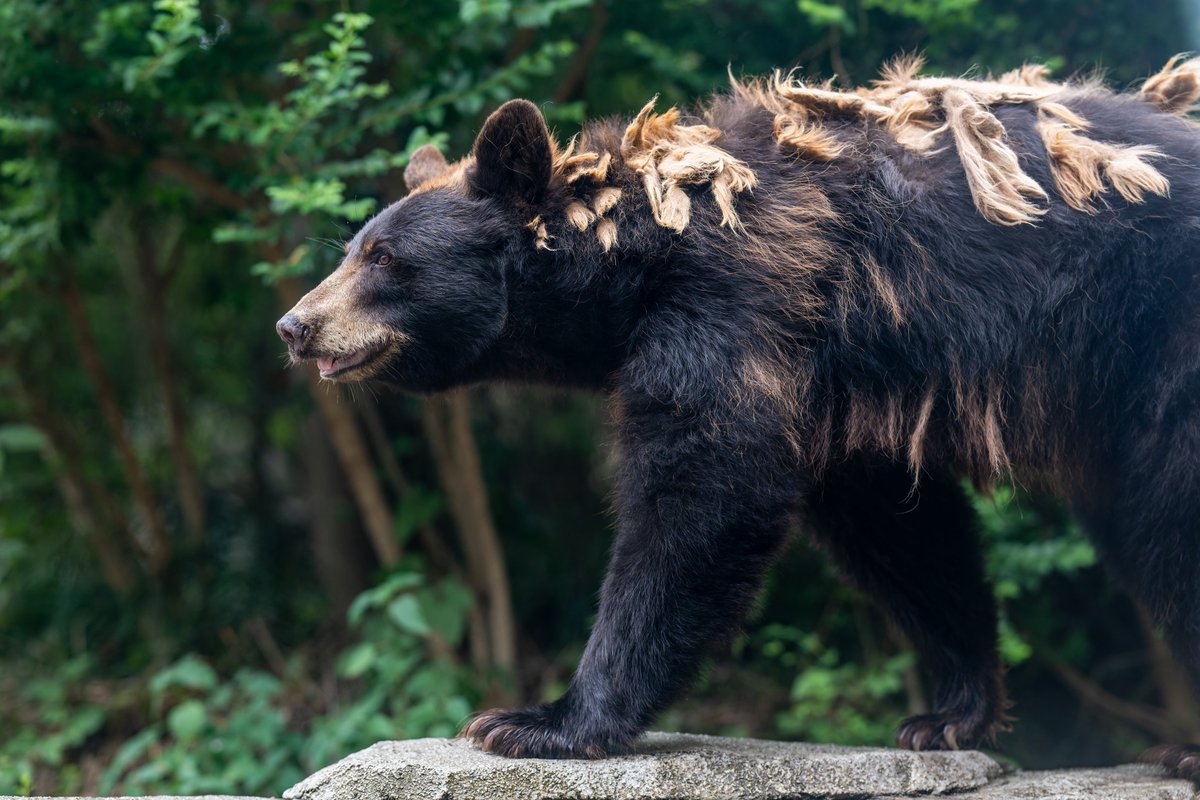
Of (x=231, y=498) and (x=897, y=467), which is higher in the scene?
(x=897, y=467)

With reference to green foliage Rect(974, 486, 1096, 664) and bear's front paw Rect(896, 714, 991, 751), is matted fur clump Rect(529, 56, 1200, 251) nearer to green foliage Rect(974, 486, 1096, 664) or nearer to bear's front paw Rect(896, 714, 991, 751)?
bear's front paw Rect(896, 714, 991, 751)

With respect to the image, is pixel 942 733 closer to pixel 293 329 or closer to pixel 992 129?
pixel 992 129

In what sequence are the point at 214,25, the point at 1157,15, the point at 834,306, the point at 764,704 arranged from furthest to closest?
the point at 764,704 → the point at 1157,15 → the point at 214,25 → the point at 834,306

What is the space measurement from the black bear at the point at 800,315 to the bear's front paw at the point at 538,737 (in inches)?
0.4

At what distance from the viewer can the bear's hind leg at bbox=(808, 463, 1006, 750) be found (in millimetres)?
4141

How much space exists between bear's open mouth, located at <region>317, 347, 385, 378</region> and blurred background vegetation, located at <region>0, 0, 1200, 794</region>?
28.7 inches

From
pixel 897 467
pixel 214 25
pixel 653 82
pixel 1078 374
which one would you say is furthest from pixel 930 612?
pixel 214 25

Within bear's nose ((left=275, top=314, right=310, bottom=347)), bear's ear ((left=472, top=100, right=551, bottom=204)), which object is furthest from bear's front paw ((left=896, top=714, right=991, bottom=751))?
bear's nose ((left=275, top=314, right=310, bottom=347))

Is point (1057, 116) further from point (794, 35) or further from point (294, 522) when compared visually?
point (294, 522)

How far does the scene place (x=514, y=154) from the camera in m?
3.83

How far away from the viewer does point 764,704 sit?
292 inches

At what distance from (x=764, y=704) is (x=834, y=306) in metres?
4.44

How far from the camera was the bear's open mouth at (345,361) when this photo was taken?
3895mm

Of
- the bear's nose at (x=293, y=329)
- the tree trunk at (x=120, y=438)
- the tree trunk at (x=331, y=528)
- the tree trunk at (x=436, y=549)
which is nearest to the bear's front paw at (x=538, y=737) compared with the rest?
the bear's nose at (x=293, y=329)
